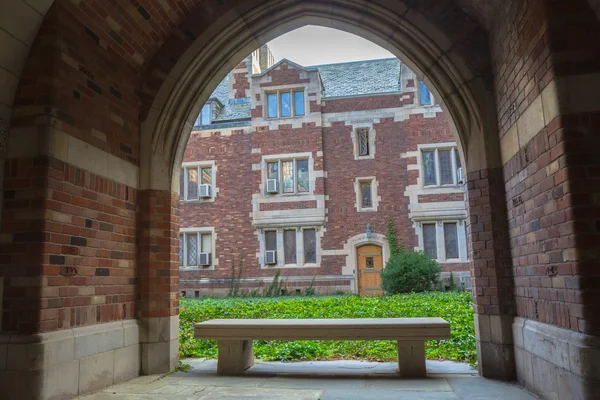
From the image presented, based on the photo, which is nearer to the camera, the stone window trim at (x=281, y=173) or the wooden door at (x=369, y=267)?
the wooden door at (x=369, y=267)

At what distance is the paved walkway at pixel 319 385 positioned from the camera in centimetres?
411

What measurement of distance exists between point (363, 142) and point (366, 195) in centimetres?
199

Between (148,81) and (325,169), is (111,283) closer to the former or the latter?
(148,81)

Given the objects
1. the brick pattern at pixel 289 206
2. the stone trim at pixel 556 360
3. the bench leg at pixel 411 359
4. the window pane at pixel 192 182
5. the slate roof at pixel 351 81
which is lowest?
the bench leg at pixel 411 359

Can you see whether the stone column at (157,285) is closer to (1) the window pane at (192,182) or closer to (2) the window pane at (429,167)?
(2) the window pane at (429,167)

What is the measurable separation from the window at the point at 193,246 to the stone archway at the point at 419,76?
13400mm

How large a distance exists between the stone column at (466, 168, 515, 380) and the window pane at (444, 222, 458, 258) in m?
12.5

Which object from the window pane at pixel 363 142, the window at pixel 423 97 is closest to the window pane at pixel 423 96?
the window at pixel 423 97

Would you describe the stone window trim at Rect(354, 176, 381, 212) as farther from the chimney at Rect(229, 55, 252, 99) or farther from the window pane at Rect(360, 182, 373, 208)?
the chimney at Rect(229, 55, 252, 99)

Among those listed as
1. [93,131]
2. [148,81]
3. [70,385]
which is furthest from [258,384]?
[148,81]

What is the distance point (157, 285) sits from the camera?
5.21 m

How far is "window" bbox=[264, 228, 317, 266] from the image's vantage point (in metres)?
17.7

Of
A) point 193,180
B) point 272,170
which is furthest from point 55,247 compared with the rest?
point 193,180

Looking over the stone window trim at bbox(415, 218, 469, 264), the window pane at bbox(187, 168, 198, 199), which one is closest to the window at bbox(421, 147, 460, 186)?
the stone window trim at bbox(415, 218, 469, 264)
